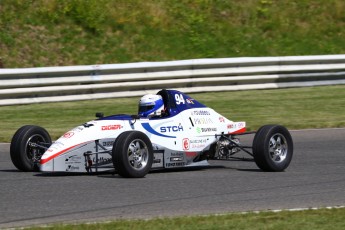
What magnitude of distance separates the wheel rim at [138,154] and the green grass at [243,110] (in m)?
4.57

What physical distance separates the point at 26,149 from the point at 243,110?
8008 mm

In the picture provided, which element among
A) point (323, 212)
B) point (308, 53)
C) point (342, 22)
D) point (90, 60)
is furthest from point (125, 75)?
point (323, 212)

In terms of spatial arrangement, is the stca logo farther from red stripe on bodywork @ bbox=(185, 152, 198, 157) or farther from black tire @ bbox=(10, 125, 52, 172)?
black tire @ bbox=(10, 125, 52, 172)

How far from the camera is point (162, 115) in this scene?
11.6 metres

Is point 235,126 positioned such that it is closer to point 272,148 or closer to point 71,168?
point 272,148

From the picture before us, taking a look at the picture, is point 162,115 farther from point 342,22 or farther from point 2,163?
point 342,22

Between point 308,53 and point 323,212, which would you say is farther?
point 308,53

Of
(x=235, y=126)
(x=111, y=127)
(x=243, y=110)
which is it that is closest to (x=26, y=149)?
(x=111, y=127)

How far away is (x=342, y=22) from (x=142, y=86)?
902 cm

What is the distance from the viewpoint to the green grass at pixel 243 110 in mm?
16672

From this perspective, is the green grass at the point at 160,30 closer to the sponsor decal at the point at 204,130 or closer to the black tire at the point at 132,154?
the sponsor decal at the point at 204,130

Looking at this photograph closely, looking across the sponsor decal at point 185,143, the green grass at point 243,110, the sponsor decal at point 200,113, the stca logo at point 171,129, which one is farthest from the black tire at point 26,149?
the green grass at point 243,110

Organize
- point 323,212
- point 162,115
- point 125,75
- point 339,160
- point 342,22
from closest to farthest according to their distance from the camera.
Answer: point 323,212, point 162,115, point 339,160, point 125,75, point 342,22

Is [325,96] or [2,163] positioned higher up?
[325,96]
